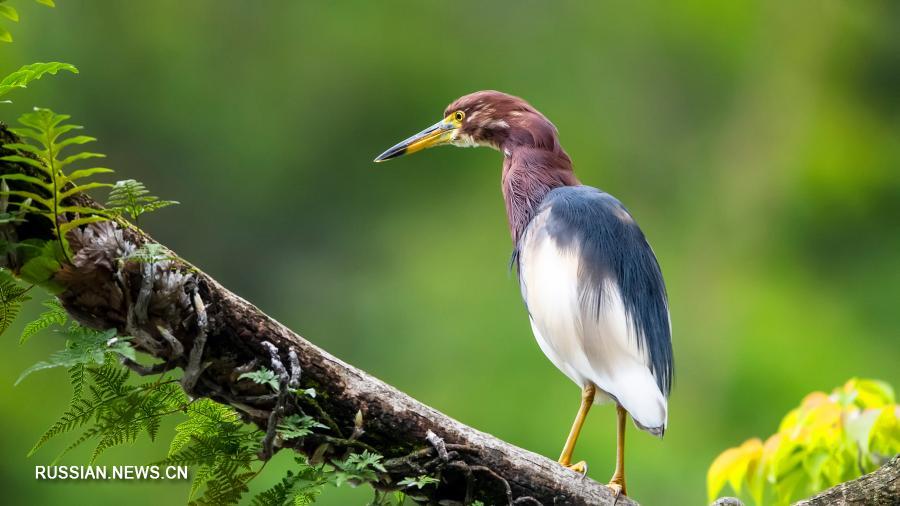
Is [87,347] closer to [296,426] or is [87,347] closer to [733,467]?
[296,426]

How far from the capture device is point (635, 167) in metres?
4.93

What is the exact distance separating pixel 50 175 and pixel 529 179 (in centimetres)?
90

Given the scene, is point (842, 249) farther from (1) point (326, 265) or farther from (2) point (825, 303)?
(1) point (326, 265)

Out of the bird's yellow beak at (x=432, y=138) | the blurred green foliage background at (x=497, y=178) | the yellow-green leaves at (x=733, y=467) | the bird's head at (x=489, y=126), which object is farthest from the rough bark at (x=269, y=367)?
the blurred green foliage background at (x=497, y=178)

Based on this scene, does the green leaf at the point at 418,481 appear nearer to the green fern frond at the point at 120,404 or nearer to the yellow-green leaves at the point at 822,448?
the green fern frond at the point at 120,404

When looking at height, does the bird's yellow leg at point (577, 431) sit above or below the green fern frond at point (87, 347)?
above

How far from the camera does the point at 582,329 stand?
1.50 meters

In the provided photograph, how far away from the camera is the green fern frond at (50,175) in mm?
880

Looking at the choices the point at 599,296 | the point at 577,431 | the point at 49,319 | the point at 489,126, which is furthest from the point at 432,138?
the point at 49,319

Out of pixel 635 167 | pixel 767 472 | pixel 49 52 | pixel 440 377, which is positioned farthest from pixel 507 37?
pixel 767 472

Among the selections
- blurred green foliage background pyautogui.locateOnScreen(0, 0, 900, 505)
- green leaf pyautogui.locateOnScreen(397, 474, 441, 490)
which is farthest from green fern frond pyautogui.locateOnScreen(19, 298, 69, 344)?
blurred green foliage background pyautogui.locateOnScreen(0, 0, 900, 505)

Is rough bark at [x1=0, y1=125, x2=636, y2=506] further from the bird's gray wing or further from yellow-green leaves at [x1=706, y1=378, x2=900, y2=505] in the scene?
yellow-green leaves at [x1=706, y1=378, x2=900, y2=505]

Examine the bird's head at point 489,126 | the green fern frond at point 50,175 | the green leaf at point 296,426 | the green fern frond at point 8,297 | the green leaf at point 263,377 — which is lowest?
the green fern frond at point 8,297

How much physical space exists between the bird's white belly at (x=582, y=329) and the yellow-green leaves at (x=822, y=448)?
0.31 meters
